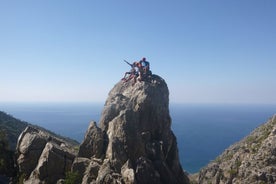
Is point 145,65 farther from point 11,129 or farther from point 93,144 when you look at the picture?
point 11,129

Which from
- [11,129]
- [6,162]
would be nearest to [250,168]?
[6,162]

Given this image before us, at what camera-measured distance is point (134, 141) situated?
36.6 meters

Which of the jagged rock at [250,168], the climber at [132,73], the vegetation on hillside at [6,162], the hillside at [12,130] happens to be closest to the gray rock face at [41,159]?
the vegetation on hillside at [6,162]

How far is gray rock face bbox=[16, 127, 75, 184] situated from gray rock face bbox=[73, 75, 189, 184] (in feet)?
6.79

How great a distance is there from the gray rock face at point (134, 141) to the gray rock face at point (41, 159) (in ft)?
6.79

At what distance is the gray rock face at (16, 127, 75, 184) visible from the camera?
34606mm

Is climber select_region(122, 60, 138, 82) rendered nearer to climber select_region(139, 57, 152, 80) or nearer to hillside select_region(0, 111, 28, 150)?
climber select_region(139, 57, 152, 80)

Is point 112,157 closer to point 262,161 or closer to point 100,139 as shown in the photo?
point 100,139

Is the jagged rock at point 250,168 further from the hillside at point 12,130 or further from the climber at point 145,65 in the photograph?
the hillside at point 12,130

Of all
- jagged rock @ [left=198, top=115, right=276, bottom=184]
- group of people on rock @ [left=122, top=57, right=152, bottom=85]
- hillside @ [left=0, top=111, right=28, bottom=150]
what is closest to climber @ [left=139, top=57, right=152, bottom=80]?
group of people on rock @ [left=122, top=57, right=152, bottom=85]

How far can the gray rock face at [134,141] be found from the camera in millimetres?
32531

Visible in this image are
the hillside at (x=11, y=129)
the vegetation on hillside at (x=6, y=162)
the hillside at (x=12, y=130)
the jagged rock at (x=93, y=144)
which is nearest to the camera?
the jagged rock at (x=93, y=144)

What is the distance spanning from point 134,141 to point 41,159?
10.9m

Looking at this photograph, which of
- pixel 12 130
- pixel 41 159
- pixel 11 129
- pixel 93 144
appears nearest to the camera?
pixel 41 159
